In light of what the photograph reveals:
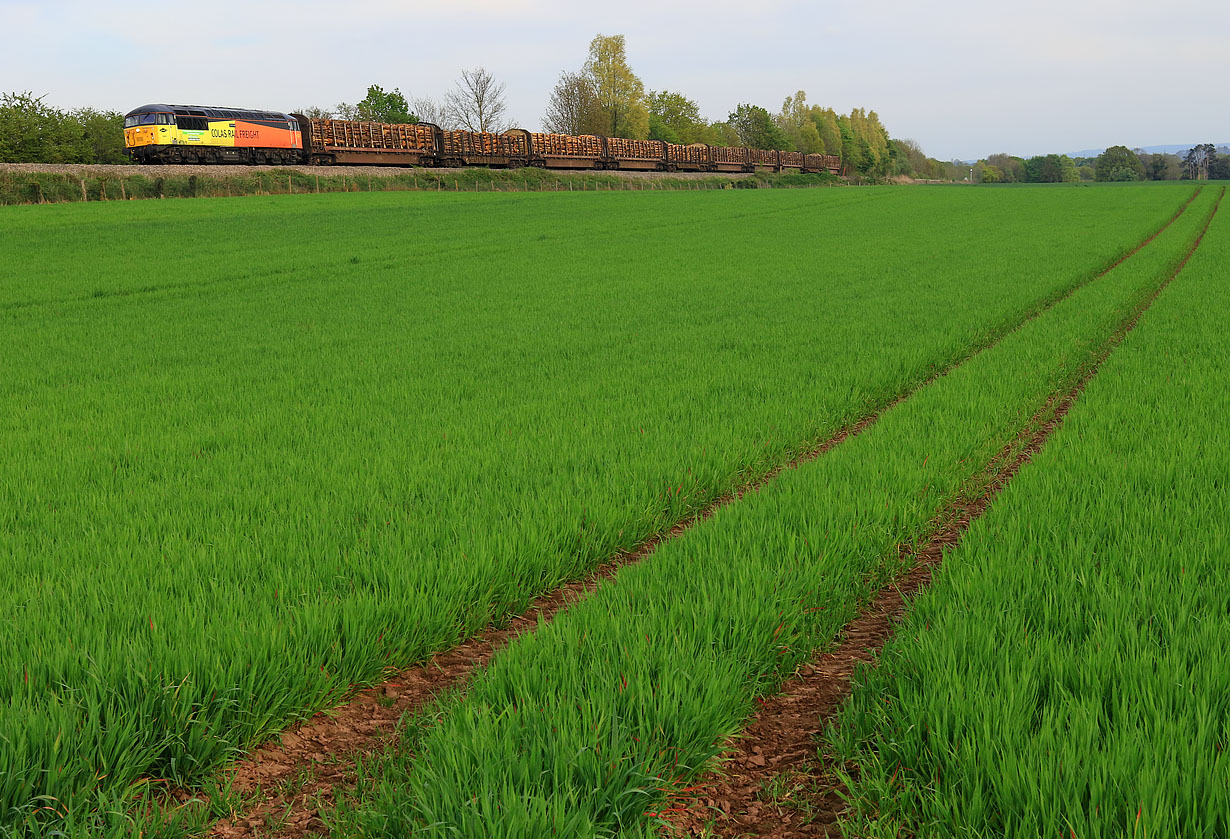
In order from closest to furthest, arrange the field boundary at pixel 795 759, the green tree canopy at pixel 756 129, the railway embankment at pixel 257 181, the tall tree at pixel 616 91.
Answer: the field boundary at pixel 795 759, the railway embankment at pixel 257 181, the tall tree at pixel 616 91, the green tree canopy at pixel 756 129

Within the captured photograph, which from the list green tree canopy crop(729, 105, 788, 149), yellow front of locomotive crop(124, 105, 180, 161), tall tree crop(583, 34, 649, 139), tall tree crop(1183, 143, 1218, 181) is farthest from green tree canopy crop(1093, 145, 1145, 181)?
yellow front of locomotive crop(124, 105, 180, 161)

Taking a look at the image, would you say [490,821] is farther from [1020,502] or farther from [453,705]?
[1020,502]

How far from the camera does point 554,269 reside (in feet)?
73.0

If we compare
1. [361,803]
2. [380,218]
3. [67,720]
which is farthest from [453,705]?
[380,218]

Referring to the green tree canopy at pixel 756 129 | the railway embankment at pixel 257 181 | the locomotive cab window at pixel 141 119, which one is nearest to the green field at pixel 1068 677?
the railway embankment at pixel 257 181

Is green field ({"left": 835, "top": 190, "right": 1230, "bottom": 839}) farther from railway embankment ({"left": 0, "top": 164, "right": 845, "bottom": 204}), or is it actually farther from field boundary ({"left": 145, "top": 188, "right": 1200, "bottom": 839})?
railway embankment ({"left": 0, "top": 164, "right": 845, "bottom": 204})

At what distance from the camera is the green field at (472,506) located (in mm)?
2836

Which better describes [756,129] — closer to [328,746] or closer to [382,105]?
[382,105]

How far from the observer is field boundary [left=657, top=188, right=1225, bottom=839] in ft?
8.84

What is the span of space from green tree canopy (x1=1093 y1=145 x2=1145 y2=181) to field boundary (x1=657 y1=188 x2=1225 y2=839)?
199916mm

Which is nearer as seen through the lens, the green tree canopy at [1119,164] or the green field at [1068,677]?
the green field at [1068,677]

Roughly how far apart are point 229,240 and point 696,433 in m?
26.2

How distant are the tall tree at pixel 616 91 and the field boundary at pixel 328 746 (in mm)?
98364

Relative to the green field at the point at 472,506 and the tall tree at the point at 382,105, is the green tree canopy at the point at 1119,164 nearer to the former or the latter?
the tall tree at the point at 382,105
